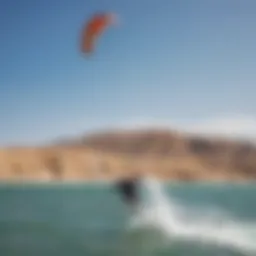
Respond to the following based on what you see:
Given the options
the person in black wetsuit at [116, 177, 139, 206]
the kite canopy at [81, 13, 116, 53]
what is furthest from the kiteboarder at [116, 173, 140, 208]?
the kite canopy at [81, 13, 116, 53]

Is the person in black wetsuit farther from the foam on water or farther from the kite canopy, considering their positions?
the kite canopy

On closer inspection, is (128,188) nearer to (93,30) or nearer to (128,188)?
(128,188)

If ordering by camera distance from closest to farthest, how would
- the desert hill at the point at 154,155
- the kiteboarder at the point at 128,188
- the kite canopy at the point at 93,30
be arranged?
the kite canopy at the point at 93,30
the desert hill at the point at 154,155
the kiteboarder at the point at 128,188

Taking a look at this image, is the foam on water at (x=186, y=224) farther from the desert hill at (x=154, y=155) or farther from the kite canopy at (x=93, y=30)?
the kite canopy at (x=93, y=30)

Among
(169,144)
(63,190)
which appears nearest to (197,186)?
(169,144)

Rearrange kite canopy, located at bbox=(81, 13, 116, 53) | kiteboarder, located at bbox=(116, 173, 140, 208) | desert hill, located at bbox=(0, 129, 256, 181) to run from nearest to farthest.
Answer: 1. kite canopy, located at bbox=(81, 13, 116, 53)
2. desert hill, located at bbox=(0, 129, 256, 181)
3. kiteboarder, located at bbox=(116, 173, 140, 208)

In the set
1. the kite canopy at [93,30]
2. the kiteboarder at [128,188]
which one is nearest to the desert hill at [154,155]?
the kiteboarder at [128,188]
